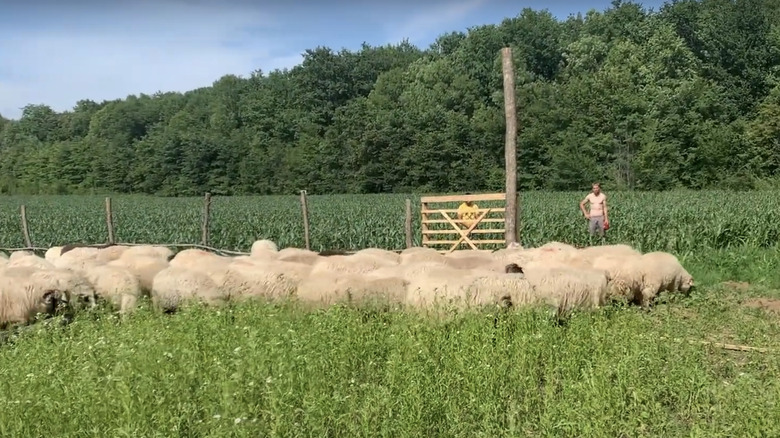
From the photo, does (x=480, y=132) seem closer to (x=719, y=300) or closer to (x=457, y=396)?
(x=719, y=300)

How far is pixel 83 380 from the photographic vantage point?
487 centimetres

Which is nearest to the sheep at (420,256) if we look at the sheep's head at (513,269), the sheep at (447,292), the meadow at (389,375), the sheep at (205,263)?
the sheep's head at (513,269)

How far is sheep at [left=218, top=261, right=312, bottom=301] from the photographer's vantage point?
29.6 ft

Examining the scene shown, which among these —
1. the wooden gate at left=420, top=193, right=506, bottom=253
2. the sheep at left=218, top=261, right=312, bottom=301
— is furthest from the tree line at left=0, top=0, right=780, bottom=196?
the sheep at left=218, top=261, right=312, bottom=301

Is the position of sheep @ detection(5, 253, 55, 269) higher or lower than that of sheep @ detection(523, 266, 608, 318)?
higher

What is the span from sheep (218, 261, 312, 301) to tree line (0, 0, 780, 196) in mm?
35834

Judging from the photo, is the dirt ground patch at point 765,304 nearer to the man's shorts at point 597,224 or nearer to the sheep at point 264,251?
the man's shorts at point 597,224

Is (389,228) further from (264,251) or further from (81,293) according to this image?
(81,293)

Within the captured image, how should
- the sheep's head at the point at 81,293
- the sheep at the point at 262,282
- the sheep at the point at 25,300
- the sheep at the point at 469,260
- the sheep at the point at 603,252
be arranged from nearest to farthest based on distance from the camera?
the sheep at the point at 25,300 → the sheep's head at the point at 81,293 → the sheep at the point at 262,282 → the sheep at the point at 469,260 → the sheep at the point at 603,252

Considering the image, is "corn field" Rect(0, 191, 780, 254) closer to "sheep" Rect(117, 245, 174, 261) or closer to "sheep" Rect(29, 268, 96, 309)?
"sheep" Rect(117, 245, 174, 261)

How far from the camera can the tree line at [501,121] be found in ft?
144

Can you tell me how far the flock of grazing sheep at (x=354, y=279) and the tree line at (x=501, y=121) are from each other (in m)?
32.8

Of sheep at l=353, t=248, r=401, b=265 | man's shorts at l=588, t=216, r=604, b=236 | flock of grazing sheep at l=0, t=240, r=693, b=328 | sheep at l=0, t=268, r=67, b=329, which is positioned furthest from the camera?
man's shorts at l=588, t=216, r=604, b=236

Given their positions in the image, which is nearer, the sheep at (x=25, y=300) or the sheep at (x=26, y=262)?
the sheep at (x=25, y=300)
